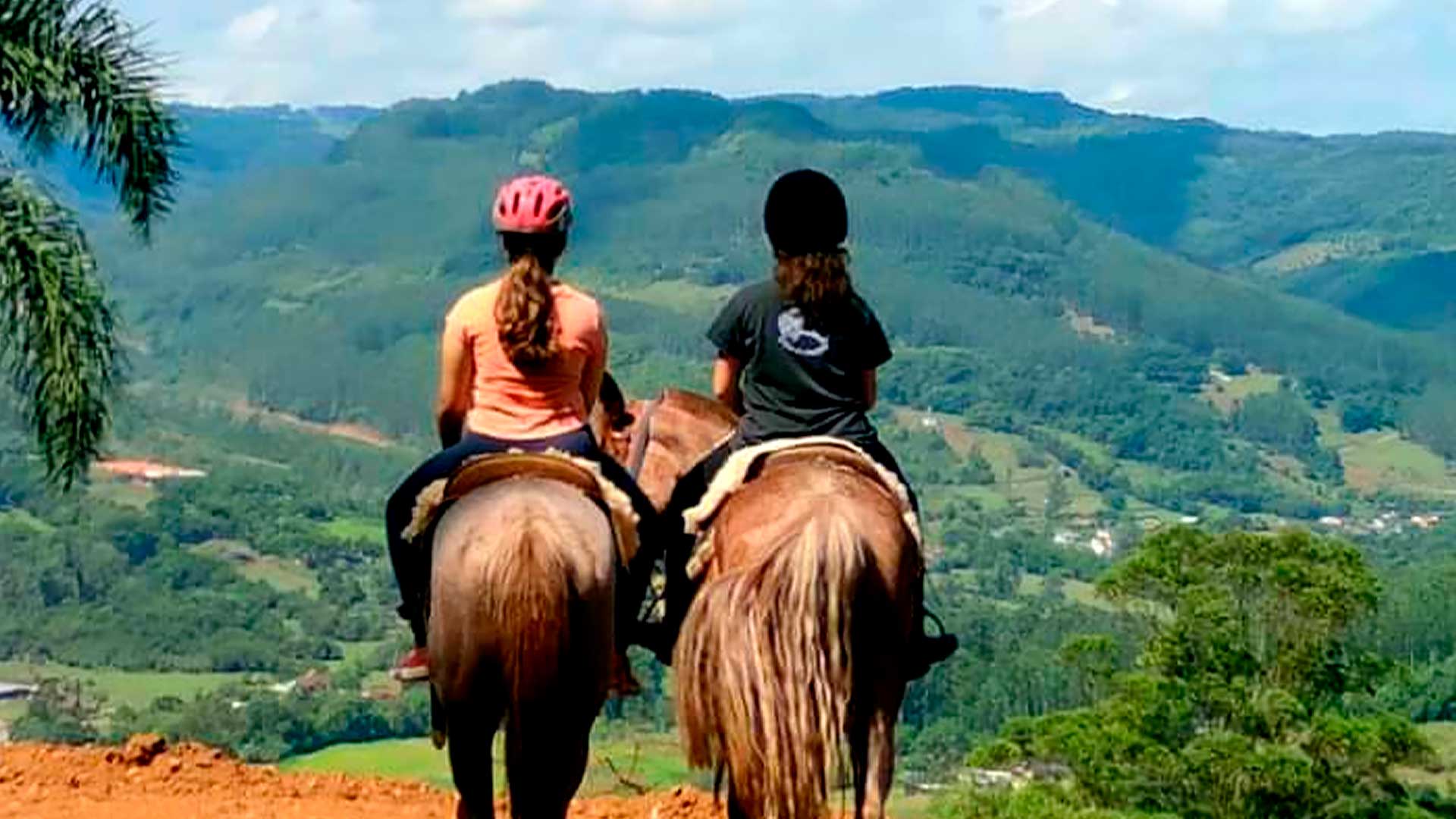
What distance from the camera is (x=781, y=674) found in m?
6.61

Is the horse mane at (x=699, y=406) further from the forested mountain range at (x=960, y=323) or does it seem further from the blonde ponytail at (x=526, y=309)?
the forested mountain range at (x=960, y=323)

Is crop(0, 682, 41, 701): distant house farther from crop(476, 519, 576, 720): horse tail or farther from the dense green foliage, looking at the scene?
crop(476, 519, 576, 720): horse tail

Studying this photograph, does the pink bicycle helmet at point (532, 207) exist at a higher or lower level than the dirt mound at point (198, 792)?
higher

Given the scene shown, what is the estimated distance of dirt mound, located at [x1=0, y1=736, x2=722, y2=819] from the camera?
33.9 feet

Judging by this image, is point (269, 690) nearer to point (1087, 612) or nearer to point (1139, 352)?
point (1087, 612)

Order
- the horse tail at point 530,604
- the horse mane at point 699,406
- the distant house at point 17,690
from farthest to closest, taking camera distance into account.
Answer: the distant house at point 17,690 → the horse mane at point 699,406 → the horse tail at point 530,604

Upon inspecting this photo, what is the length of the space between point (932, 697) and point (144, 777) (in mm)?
34480

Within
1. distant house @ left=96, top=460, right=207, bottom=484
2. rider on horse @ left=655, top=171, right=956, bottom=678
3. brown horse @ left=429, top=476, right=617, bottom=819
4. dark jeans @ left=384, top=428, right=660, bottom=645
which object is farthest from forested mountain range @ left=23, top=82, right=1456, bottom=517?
brown horse @ left=429, top=476, right=617, bottom=819

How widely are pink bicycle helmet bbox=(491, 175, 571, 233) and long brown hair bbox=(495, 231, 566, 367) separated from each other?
3 cm

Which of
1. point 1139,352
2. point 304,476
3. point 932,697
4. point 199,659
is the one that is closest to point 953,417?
point 1139,352

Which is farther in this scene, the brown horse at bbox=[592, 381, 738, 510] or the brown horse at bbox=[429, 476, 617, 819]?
the brown horse at bbox=[592, 381, 738, 510]

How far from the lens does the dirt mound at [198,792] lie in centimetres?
1032

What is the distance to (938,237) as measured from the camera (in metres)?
182

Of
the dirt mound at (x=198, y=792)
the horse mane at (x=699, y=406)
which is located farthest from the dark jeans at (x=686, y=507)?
the dirt mound at (x=198, y=792)
